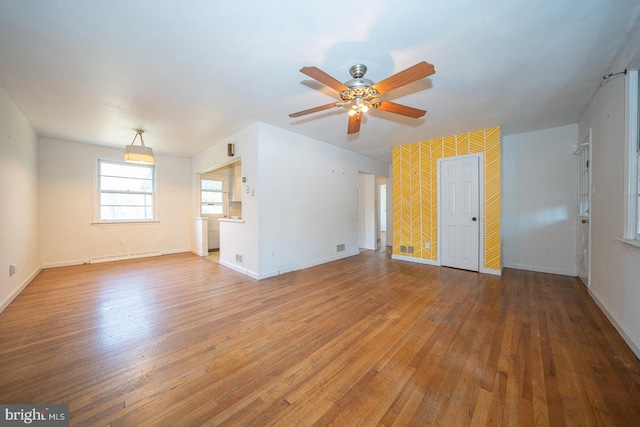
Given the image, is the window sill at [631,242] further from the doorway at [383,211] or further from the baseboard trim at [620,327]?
the doorway at [383,211]

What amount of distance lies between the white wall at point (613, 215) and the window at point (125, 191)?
317 inches

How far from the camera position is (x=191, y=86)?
2.66 meters

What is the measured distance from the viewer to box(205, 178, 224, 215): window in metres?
6.66

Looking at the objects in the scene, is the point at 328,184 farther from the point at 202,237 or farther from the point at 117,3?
the point at 117,3

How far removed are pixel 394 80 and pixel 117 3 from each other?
6.89 feet

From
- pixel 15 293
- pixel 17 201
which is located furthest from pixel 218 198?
pixel 15 293

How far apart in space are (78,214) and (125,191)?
96 cm

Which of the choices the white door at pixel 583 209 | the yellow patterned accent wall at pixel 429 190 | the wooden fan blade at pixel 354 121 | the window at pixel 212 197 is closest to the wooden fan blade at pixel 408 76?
the wooden fan blade at pixel 354 121

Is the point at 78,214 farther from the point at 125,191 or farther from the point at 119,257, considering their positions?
the point at 119,257

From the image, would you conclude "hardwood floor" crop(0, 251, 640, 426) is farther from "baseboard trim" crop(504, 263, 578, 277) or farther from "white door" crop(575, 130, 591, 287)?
"baseboard trim" crop(504, 263, 578, 277)

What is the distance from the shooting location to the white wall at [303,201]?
3.97 metres

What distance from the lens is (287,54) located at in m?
2.12

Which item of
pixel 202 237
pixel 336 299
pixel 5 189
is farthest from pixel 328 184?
pixel 5 189

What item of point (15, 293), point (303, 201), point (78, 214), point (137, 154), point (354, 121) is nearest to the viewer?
point (354, 121)
